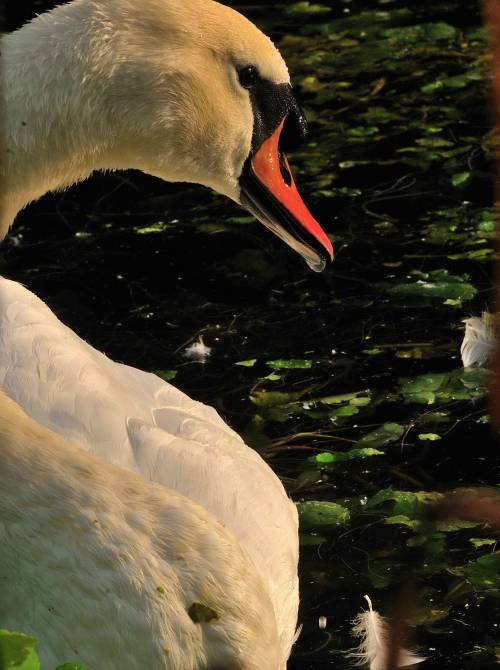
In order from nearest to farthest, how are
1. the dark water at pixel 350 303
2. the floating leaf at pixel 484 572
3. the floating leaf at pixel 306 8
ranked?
the floating leaf at pixel 484 572 → the dark water at pixel 350 303 → the floating leaf at pixel 306 8

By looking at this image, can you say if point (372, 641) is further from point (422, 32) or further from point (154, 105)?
point (422, 32)

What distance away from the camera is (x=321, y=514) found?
4227 millimetres

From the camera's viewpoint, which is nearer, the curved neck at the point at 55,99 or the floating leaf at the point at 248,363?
the curved neck at the point at 55,99

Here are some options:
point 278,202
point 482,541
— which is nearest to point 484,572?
point 482,541

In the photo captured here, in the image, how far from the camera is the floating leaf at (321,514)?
4.20 metres

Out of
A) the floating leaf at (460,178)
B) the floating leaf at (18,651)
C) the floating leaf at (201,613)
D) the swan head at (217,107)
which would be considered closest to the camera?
the floating leaf at (18,651)

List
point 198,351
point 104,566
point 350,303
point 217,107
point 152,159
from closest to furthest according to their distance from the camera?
point 104,566 < point 152,159 < point 217,107 < point 198,351 < point 350,303

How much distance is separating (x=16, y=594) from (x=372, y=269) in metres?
3.52

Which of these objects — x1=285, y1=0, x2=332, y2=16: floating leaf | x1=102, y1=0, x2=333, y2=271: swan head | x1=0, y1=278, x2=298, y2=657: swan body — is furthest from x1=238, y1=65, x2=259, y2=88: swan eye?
x1=285, y1=0, x2=332, y2=16: floating leaf

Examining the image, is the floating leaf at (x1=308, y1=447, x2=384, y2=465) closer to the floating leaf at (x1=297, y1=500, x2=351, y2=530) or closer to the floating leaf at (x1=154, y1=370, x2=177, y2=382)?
the floating leaf at (x1=297, y1=500, x2=351, y2=530)

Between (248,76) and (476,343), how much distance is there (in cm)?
171

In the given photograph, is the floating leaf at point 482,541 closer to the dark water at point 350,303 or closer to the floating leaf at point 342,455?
the dark water at point 350,303

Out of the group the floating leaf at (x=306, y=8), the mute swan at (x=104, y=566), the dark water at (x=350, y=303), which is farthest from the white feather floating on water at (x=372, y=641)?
the floating leaf at (x=306, y=8)

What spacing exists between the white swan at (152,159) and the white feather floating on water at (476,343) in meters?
1.19
